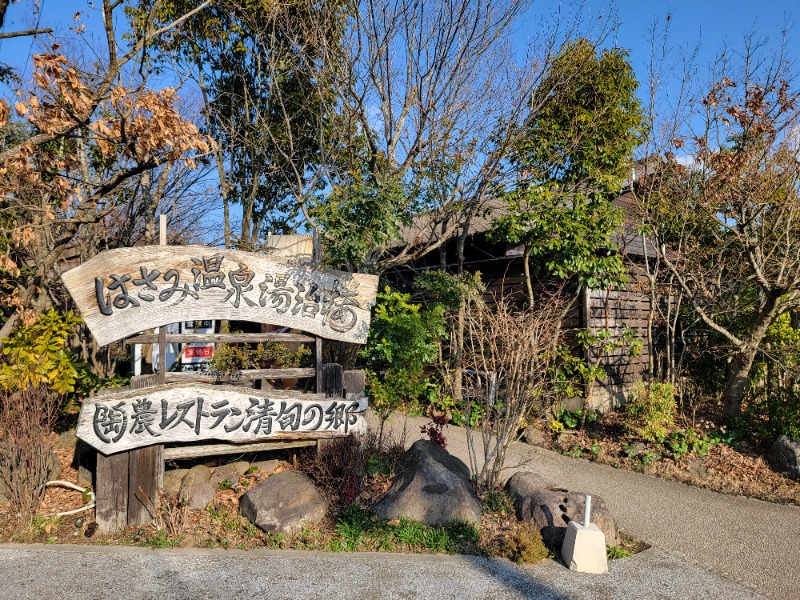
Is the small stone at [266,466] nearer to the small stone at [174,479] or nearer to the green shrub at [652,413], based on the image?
the small stone at [174,479]

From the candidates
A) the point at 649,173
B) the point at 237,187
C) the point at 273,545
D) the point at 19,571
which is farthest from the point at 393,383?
the point at 237,187

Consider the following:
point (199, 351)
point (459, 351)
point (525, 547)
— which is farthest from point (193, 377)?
point (199, 351)

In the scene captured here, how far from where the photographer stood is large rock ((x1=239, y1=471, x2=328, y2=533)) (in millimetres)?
5414

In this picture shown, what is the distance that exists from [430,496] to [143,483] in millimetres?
2807

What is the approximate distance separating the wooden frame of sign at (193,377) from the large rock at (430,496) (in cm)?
99

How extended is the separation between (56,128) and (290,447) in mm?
3860

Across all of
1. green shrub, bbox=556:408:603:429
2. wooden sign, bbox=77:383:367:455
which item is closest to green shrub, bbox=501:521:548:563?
wooden sign, bbox=77:383:367:455

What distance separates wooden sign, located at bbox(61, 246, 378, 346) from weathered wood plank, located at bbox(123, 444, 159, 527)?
3.83ft

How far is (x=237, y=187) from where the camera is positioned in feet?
45.2

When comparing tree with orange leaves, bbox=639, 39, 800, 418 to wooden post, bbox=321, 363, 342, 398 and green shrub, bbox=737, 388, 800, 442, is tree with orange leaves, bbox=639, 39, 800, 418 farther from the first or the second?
wooden post, bbox=321, 363, 342, 398

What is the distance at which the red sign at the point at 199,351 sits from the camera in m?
11.6

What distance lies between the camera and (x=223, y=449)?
6062 millimetres

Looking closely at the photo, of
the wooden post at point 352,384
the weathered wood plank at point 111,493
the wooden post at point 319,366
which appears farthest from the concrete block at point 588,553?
the weathered wood plank at point 111,493

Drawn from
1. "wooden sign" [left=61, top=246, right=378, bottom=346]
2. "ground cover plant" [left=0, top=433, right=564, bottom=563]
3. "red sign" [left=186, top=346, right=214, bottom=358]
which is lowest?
"ground cover plant" [left=0, top=433, right=564, bottom=563]
